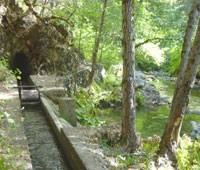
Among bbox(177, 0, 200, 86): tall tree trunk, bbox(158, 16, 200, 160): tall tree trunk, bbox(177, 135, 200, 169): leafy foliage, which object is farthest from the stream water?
bbox(177, 0, 200, 86): tall tree trunk

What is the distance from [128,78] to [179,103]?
3.97 feet

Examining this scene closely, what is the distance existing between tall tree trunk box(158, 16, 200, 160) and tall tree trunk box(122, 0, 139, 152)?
73cm

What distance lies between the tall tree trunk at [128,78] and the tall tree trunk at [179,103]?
0.73 m

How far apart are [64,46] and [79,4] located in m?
2.37

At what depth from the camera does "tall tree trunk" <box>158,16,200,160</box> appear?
220 inches

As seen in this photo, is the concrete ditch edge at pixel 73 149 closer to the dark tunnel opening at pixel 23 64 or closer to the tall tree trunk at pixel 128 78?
the tall tree trunk at pixel 128 78

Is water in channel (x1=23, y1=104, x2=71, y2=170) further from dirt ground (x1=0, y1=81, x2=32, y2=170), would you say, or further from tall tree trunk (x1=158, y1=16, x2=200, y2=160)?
tall tree trunk (x1=158, y1=16, x2=200, y2=160)

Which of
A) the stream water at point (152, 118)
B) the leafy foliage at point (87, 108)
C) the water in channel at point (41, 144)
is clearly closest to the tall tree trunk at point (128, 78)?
the water in channel at point (41, 144)

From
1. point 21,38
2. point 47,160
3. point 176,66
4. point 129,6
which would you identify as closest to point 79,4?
point 21,38

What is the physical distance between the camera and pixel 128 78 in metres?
6.55

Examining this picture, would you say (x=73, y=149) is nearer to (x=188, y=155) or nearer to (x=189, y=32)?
(x=188, y=155)

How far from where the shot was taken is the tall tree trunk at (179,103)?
5586mm

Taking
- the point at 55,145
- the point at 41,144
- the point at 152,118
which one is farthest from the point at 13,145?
the point at 152,118

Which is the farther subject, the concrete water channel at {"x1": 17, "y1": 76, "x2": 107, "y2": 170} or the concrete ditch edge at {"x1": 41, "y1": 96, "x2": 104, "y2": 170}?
the concrete water channel at {"x1": 17, "y1": 76, "x2": 107, "y2": 170}
